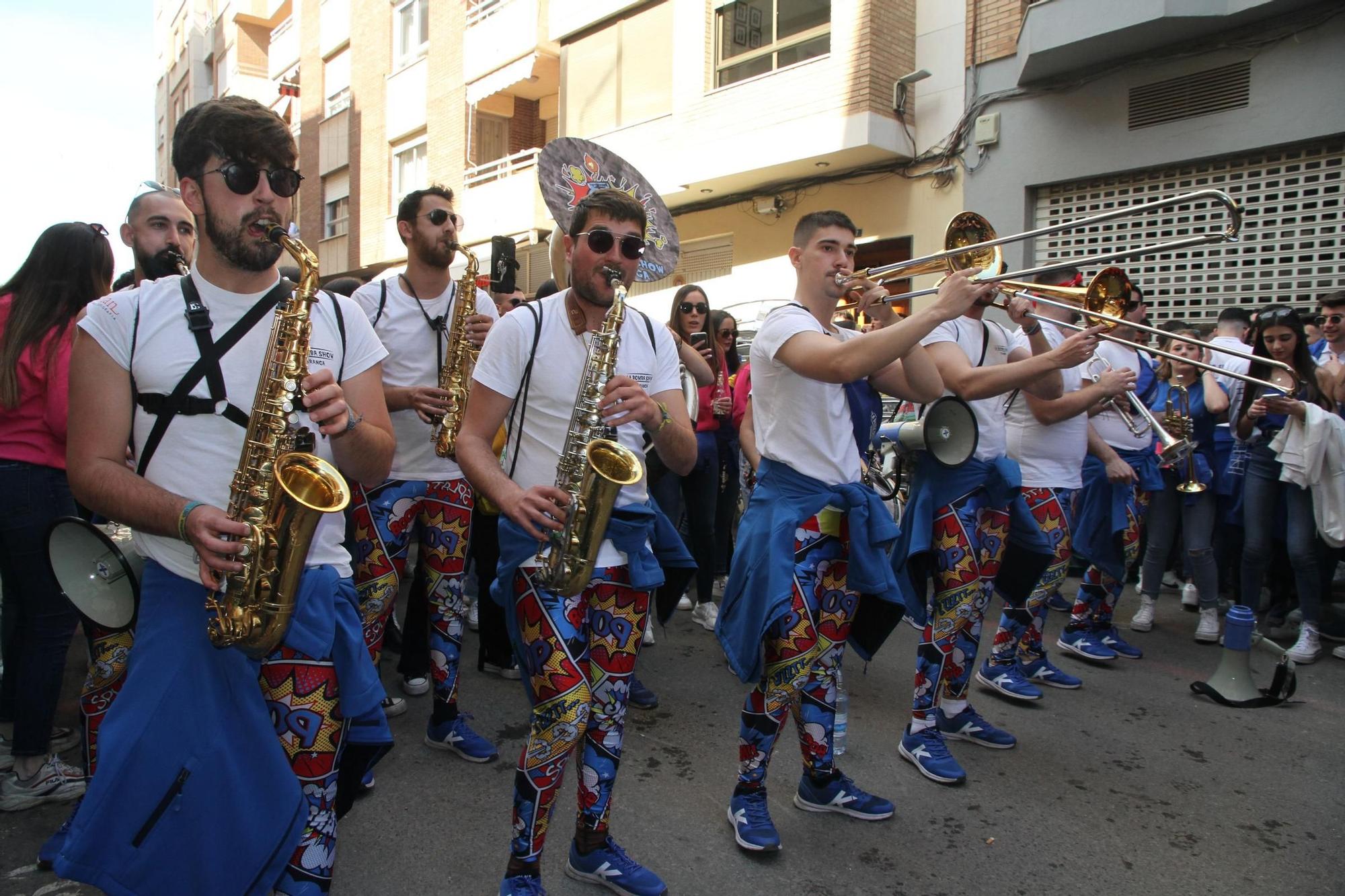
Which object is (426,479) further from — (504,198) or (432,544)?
(504,198)

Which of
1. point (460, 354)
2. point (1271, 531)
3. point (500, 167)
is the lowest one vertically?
point (1271, 531)

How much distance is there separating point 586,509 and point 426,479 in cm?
159

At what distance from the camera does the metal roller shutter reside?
29.3ft

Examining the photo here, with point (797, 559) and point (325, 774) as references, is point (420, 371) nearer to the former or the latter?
point (797, 559)

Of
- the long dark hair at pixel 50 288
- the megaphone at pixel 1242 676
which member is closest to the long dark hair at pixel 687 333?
the megaphone at pixel 1242 676

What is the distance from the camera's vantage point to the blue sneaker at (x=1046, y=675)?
5203 millimetres

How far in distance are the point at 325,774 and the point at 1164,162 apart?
34.6ft

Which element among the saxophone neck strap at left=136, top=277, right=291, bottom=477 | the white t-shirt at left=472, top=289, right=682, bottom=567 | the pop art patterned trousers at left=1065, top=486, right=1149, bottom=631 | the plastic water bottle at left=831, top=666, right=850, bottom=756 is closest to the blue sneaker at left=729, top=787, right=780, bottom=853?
the plastic water bottle at left=831, top=666, right=850, bottom=756

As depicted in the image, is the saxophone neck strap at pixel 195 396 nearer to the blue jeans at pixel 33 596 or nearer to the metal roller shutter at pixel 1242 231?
the blue jeans at pixel 33 596

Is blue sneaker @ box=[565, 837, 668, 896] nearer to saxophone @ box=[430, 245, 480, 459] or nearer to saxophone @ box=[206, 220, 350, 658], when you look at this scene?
saxophone @ box=[206, 220, 350, 658]

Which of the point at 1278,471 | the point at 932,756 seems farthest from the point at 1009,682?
the point at 1278,471

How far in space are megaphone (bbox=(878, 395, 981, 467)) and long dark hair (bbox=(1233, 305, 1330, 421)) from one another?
3.07 metres

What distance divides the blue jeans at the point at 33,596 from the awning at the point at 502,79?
16.6 m

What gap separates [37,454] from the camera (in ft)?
11.3
